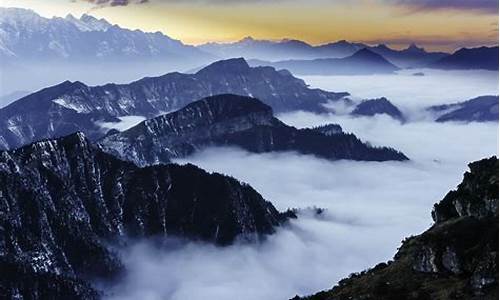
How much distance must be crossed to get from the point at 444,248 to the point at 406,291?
1379 centimetres

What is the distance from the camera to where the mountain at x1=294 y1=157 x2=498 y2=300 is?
138500 millimetres

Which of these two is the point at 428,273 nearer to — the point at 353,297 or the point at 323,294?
the point at 353,297

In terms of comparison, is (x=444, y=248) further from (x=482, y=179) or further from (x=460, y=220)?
(x=482, y=179)

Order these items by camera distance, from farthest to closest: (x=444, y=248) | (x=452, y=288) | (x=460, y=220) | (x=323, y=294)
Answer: (x=323, y=294), (x=460, y=220), (x=444, y=248), (x=452, y=288)

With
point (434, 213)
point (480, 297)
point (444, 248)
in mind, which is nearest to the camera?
point (480, 297)

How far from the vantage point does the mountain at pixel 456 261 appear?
138500 millimetres

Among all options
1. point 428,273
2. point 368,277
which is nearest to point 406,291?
point 428,273

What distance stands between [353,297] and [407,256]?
2591cm

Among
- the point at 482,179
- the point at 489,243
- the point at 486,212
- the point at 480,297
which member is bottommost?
the point at 480,297

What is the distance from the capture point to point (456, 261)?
15025cm

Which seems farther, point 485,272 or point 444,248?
point 444,248

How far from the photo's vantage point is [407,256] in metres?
177

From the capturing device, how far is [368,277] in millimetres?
174375

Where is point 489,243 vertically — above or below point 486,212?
below
